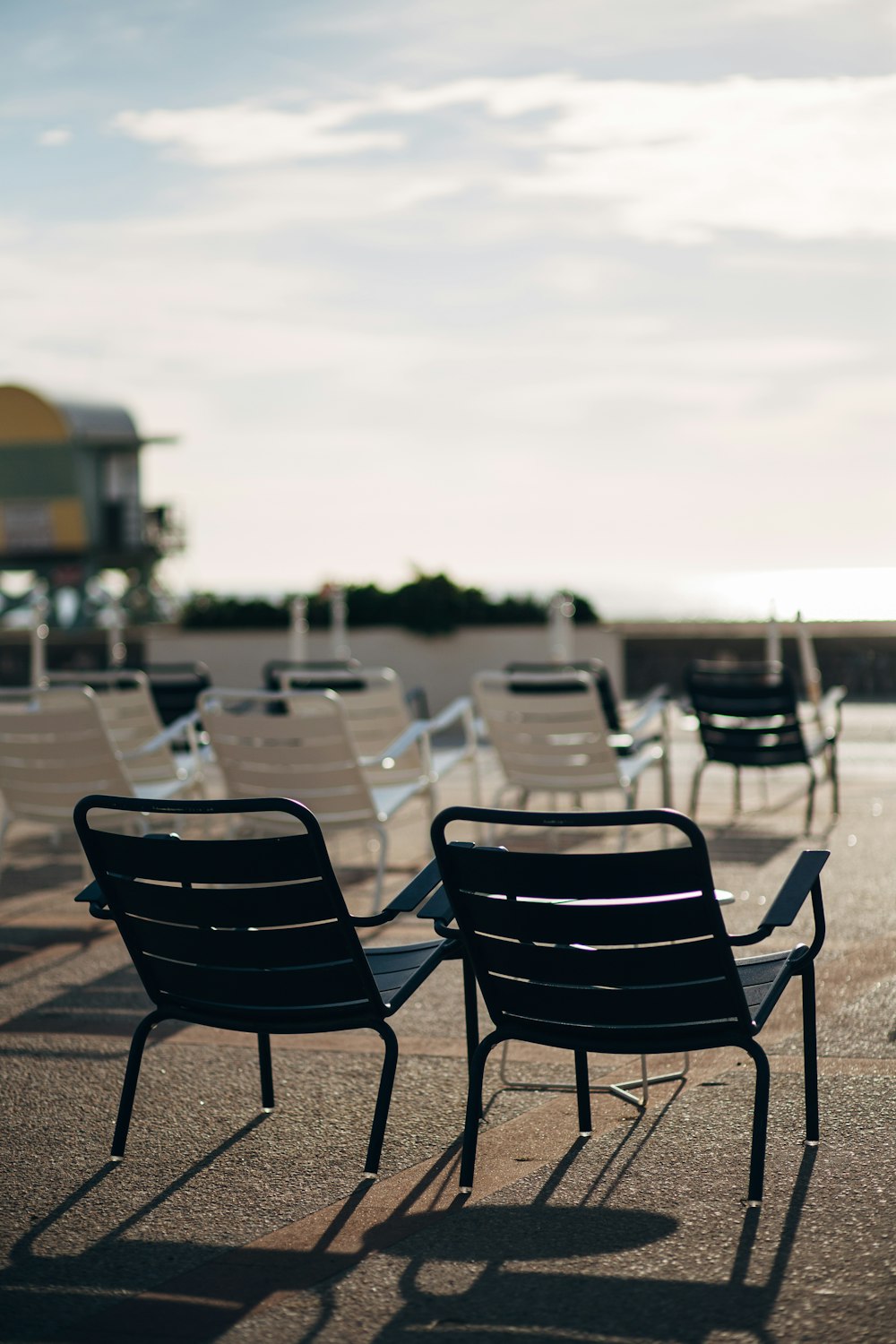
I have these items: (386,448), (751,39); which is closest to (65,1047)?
(751,39)

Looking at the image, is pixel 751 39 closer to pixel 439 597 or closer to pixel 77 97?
pixel 77 97

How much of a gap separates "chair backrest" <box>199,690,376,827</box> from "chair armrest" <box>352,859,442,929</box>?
8.28 ft

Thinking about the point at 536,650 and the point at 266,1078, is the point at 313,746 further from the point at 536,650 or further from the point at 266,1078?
the point at 536,650

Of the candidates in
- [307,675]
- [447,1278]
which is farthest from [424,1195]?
[307,675]

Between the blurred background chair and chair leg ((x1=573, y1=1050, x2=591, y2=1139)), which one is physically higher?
the blurred background chair

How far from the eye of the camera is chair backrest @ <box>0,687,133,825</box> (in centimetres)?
676

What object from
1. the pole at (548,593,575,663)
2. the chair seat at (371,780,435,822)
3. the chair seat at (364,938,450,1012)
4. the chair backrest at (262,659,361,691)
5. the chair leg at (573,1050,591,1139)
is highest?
the pole at (548,593,575,663)

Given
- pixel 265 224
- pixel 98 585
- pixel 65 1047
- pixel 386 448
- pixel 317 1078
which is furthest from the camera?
pixel 386 448

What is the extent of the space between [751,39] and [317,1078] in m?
9.38

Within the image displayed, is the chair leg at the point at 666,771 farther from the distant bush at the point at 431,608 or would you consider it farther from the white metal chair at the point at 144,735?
the distant bush at the point at 431,608

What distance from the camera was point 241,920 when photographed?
3678 millimetres

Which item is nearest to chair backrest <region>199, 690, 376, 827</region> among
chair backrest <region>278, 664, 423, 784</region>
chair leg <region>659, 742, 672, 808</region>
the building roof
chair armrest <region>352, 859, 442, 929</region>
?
chair backrest <region>278, 664, 423, 784</region>

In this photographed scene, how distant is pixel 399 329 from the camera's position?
25.3 meters

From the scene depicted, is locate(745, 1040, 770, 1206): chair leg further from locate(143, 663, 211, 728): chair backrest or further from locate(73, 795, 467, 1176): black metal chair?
locate(143, 663, 211, 728): chair backrest
